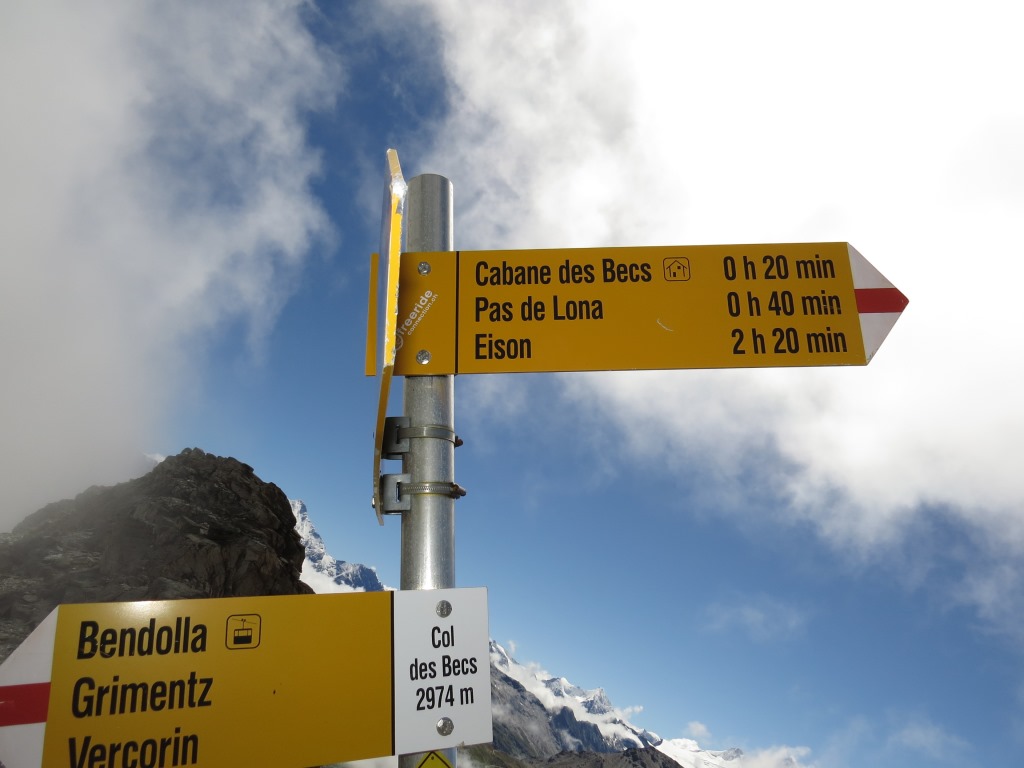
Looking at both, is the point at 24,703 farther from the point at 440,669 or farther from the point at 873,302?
the point at 873,302

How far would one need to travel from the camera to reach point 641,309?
4766 mm

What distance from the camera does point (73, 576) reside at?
143625 mm

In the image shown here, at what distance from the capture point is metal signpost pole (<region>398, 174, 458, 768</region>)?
3900 mm

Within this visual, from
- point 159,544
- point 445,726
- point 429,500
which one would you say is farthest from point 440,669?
point 159,544

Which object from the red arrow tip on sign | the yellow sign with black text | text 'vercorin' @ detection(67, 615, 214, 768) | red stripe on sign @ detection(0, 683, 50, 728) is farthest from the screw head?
the red arrow tip on sign

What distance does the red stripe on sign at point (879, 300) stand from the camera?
4949 mm

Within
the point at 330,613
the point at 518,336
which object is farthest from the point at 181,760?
the point at 518,336

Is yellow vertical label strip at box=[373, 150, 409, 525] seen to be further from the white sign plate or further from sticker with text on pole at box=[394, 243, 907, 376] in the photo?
the white sign plate

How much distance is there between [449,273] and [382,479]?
5.01 ft

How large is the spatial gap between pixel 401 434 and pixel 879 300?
3644 millimetres

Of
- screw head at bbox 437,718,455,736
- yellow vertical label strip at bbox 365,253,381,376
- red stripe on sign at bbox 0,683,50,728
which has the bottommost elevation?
screw head at bbox 437,718,455,736

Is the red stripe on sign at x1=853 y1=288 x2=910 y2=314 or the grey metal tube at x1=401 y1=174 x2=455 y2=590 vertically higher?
the red stripe on sign at x1=853 y1=288 x2=910 y2=314

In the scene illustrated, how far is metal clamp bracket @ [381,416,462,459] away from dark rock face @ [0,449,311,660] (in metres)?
141

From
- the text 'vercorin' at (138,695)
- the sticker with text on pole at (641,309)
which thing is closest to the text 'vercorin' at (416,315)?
the sticker with text on pole at (641,309)
